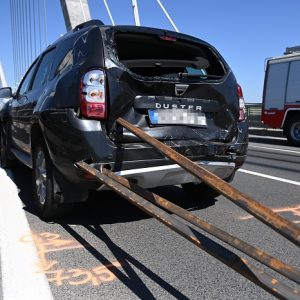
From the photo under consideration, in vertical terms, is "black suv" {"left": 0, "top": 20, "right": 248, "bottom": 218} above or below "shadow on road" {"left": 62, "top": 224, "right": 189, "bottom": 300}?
above

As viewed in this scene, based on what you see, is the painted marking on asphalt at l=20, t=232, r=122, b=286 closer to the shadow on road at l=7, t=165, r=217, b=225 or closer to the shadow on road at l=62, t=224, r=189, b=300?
the shadow on road at l=62, t=224, r=189, b=300

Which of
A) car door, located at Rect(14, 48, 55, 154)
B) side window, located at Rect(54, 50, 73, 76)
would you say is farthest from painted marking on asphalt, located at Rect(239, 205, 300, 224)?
car door, located at Rect(14, 48, 55, 154)

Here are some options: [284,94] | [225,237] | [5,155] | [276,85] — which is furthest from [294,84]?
[225,237]

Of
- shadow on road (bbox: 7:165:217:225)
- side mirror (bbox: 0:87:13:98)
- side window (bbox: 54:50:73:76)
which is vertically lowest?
shadow on road (bbox: 7:165:217:225)

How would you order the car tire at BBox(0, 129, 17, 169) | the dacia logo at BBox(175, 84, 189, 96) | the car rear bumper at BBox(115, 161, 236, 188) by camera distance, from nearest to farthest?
the car rear bumper at BBox(115, 161, 236, 188) → the dacia logo at BBox(175, 84, 189, 96) → the car tire at BBox(0, 129, 17, 169)

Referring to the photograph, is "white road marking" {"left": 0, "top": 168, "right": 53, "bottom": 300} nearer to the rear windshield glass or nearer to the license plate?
the license plate

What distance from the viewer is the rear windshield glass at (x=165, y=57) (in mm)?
4742

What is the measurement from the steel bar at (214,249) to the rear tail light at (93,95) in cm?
45

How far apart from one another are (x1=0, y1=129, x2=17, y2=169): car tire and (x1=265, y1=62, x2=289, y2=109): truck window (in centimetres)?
959

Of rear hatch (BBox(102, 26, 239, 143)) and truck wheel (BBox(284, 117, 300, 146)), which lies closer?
rear hatch (BBox(102, 26, 239, 143))

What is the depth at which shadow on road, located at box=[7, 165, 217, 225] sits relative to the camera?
4883 millimetres

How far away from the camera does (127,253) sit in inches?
152

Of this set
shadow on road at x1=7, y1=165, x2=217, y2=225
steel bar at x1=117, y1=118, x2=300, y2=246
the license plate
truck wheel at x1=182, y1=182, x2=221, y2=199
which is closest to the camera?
steel bar at x1=117, y1=118, x2=300, y2=246

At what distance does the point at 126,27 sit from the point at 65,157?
1367 millimetres
